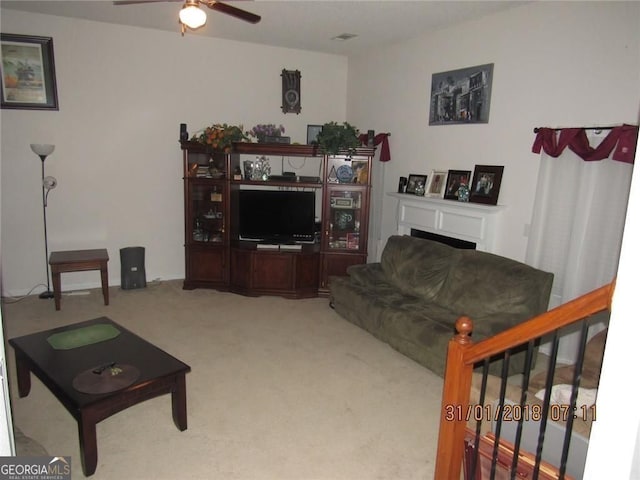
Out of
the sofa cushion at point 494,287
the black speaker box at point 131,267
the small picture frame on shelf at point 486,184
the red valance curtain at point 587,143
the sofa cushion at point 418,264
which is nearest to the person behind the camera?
the red valance curtain at point 587,143

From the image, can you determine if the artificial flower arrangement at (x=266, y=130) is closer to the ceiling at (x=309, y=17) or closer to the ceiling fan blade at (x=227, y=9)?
the ceiling at (x=309, y=17)

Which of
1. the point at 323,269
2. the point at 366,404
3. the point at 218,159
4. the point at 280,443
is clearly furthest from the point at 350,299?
the point at 218,159

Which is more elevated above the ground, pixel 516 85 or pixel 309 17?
pixel 309 17

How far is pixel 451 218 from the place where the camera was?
15.1ft

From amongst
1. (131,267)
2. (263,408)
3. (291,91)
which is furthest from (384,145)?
(263,408)

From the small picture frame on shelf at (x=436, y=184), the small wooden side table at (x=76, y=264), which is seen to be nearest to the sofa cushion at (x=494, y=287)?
the small picture frame on shelf at (x=436, y=184)

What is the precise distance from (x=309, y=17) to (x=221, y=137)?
163 cm

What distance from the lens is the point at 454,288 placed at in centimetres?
408

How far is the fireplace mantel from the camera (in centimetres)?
424

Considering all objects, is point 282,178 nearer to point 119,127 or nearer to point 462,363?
point 119,127

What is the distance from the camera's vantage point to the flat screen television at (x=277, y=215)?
555 centimetres

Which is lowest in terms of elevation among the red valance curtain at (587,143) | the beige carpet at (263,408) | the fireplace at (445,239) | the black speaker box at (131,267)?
the beige carpet at (263,408)

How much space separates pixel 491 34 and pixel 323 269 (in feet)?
10.1

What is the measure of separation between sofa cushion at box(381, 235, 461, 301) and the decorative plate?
97cm
